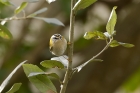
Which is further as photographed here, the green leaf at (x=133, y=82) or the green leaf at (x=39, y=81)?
the green leaf at (x=133, y=82)

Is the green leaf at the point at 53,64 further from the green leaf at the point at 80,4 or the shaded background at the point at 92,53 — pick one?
the shaded background at the point at 92,53

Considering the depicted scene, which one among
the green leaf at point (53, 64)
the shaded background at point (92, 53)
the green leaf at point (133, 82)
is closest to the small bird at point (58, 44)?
the green leaf at point (53, 64)

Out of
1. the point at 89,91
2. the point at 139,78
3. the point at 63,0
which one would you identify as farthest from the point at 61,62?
the point at 139,78

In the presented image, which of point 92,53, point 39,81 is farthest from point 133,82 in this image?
point 39,81

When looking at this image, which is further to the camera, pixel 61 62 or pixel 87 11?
pixel 87 11

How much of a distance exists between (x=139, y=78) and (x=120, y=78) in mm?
205

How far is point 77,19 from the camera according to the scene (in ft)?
5.36

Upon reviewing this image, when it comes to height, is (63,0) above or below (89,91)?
above

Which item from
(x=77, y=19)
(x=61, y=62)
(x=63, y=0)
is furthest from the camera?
(x=77, y=19)

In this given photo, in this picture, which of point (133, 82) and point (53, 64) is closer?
point (53, 64)

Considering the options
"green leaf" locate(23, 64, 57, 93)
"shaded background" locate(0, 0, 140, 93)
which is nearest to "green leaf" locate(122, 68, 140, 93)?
"shaded background" locate(0, 0, 140, 93)

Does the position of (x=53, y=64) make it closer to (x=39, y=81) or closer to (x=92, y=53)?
(x=39, y=81)

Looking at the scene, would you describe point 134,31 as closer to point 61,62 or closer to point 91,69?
Answer: point 91,69

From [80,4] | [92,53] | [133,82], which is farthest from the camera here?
[133,82]
